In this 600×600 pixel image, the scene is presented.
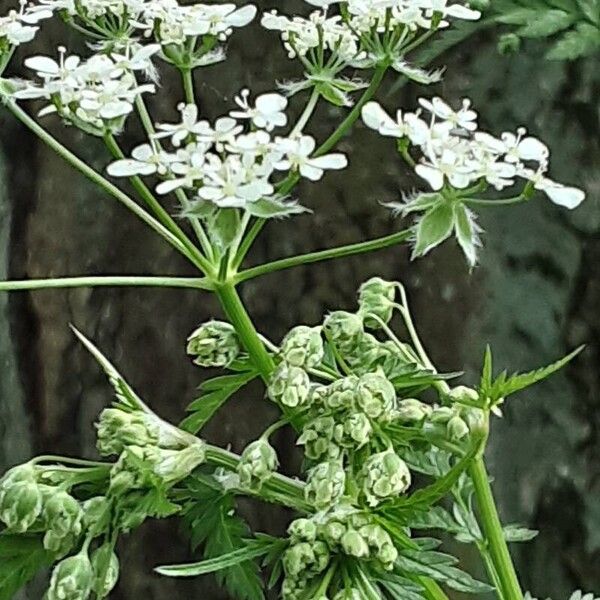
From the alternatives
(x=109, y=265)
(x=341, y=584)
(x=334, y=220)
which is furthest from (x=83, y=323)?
(x=341, y=584)

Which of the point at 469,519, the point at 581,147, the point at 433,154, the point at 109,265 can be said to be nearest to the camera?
the point at 433,154

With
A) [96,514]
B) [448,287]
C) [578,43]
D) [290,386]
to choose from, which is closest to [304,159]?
[290,386]

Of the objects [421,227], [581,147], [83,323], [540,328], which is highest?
[421,227]

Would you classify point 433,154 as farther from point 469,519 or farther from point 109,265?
point 109,265

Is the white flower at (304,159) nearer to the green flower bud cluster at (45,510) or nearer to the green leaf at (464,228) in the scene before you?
the green leaf at (464,228)

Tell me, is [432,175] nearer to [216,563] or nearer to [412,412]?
[412,412]

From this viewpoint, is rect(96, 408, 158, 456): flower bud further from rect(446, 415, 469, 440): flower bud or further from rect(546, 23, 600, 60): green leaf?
rect(546, 23, 600, 60): green leaf
